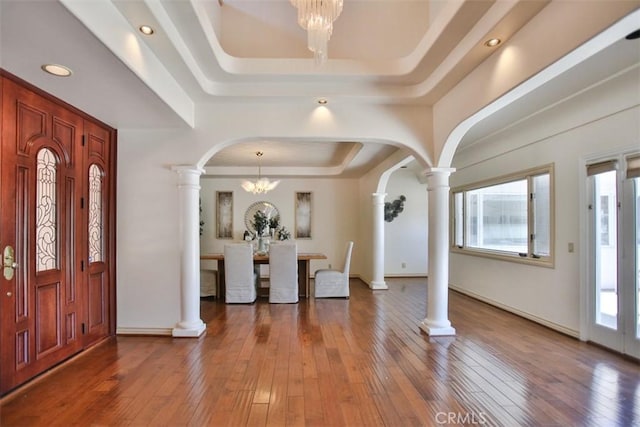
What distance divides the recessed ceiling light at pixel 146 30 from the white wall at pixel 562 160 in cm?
399

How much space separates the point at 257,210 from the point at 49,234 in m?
5.12

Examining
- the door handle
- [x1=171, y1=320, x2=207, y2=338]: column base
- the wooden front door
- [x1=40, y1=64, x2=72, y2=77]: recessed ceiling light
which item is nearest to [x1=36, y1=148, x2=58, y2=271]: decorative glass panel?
the wooden front door

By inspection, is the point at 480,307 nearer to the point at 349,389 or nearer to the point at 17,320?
the point at 349,389

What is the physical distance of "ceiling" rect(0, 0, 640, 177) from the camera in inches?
78.4

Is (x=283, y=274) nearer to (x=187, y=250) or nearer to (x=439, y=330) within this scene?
(x=187, y=250)

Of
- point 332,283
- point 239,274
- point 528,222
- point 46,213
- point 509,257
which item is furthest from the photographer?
point 332,283

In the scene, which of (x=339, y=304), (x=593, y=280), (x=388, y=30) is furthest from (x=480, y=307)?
(x=388, y=30)

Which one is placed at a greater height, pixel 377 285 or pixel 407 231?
pixel 407 231

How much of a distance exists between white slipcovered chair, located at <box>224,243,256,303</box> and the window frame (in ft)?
12.5

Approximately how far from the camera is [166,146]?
3715mm

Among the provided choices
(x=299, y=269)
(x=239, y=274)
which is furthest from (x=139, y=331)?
(x=299, y=269)

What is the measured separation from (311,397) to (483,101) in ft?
8.99

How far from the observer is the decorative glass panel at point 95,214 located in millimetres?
3359

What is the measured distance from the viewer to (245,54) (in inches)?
134
